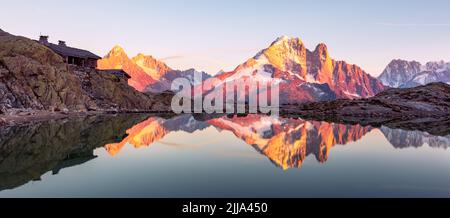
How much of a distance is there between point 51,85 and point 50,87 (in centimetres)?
113

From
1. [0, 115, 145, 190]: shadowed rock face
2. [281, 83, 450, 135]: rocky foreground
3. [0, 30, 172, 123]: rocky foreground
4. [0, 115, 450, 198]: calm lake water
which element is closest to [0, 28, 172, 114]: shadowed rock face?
[0, 30, 172, 123]: rocky foreground

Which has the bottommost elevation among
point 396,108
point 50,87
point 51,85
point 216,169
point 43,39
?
point 216,169

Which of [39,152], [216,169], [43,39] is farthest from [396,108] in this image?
[43,39]

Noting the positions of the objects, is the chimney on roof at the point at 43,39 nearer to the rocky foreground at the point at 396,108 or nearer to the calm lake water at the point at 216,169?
the rocky foreground at the point at 396,108

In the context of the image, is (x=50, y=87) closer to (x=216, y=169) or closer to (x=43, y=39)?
(x=43, y=39)

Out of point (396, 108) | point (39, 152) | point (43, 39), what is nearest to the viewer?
point (39, 152)

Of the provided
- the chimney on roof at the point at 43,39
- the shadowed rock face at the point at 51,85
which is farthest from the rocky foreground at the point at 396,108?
the chimney on roof at the point at 43,39

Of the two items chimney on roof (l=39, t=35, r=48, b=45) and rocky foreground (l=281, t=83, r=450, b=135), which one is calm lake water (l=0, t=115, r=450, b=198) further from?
chimney on roof (l=39, t=35, r=48, b=45)

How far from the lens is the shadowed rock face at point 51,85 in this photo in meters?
89.5

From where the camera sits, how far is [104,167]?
2772 centimetres

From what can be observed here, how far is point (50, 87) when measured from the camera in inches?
3863
